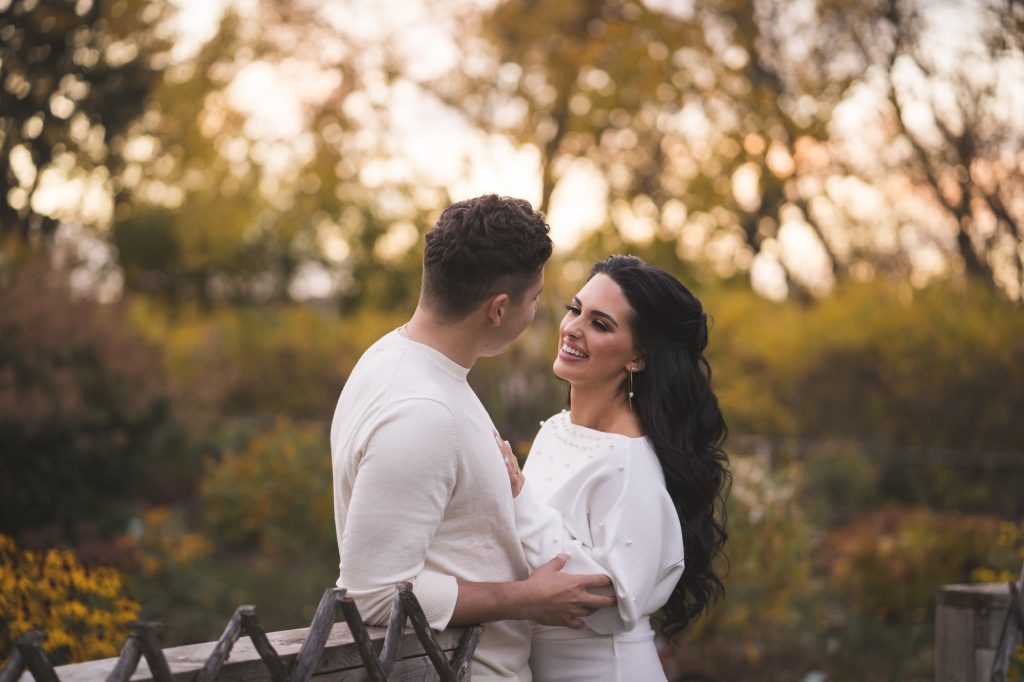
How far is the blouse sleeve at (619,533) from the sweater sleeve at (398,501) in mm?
462

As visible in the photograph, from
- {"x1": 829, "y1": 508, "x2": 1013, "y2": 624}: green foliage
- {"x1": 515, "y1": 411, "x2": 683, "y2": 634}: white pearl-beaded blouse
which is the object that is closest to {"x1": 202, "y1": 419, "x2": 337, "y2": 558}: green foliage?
{"x1": 829, "y1": 508, "x2": 1013, "y2": 624}: green foliage

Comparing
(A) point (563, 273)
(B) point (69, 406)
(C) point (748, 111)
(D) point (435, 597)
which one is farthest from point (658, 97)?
(D) point (435, 597)

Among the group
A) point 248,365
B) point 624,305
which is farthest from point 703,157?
A: point 624,305

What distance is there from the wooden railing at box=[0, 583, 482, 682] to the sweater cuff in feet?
0.14

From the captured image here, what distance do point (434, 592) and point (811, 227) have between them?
14.7 meters

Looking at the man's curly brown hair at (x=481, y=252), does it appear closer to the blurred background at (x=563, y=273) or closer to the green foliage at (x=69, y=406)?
the blurred background at (x=563, y=273)

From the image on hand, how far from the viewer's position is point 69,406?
879cm

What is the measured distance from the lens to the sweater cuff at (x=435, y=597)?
2469mm

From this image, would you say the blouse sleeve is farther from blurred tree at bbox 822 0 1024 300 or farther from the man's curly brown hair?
blurred tree at bbox 822 0 1024 300

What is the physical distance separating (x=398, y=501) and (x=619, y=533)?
0.85 meters

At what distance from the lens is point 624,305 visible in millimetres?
3473

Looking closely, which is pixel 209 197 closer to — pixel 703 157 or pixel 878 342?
pixel 703 157

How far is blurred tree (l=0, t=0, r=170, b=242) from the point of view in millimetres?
9992

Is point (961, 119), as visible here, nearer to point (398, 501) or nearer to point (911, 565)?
point (911, 565)
